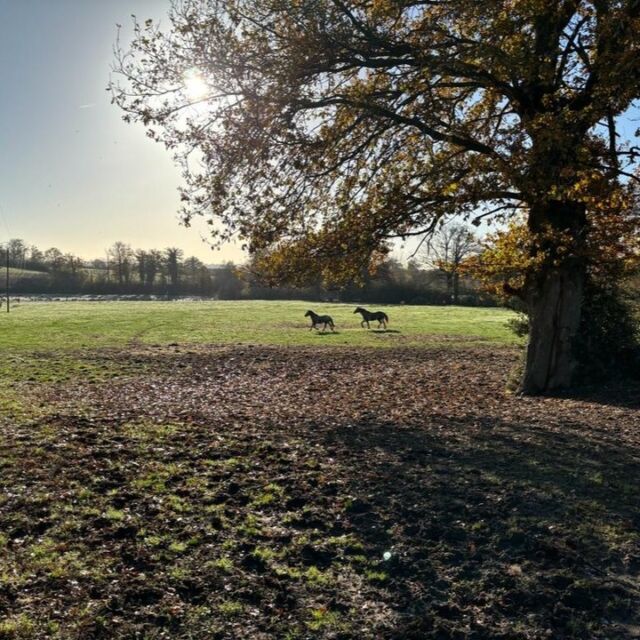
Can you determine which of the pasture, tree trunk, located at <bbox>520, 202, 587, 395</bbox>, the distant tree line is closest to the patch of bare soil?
the pasture

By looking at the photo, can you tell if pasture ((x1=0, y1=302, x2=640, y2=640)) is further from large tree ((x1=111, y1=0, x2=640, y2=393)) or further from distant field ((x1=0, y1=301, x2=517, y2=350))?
distant field ((x1=0, y1=301, x2=517, y2=350))

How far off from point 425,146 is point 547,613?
34.0 ft

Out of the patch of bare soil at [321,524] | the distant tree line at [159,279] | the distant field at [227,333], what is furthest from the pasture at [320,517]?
the distant tree line at [159,279]

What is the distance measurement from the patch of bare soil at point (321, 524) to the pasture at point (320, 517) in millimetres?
23

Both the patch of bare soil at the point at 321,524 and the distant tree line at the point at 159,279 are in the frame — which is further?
the distant tree line at the point at 159,279

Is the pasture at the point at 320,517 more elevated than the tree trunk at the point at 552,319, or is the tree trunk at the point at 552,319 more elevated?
the tree trunk at the point at 552,319

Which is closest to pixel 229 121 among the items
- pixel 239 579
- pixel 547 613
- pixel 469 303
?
pixel 239 579

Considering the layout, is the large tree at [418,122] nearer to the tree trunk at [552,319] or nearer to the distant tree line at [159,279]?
the tree trunk at [552,319]

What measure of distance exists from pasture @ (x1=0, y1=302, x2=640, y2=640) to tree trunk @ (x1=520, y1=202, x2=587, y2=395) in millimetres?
867

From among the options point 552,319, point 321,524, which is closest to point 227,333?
point 552,319

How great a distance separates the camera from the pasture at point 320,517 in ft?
14.0

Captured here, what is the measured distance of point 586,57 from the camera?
38.1ft

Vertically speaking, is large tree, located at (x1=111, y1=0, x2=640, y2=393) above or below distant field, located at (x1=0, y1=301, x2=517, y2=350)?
above

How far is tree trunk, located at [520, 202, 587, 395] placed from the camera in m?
13.3
